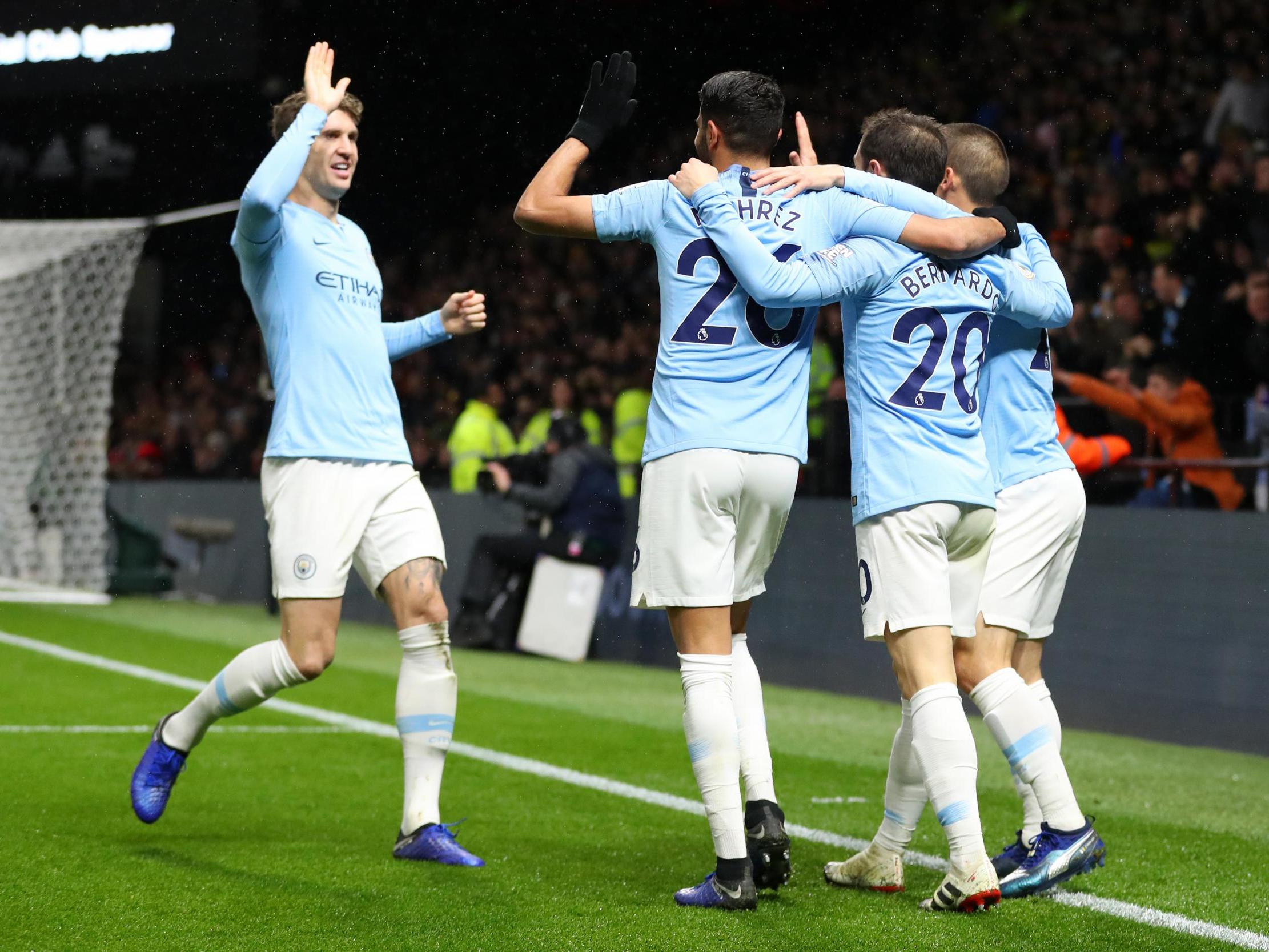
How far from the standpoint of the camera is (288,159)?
4.29 meters

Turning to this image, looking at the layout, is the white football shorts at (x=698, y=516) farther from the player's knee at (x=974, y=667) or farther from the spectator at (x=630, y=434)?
the spectator at (x=630, y=434)

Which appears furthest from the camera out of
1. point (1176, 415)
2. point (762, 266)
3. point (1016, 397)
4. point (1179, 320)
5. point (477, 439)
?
point (477, 439)

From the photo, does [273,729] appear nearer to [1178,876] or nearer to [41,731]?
[41,731]

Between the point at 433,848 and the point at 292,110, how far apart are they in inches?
86.9

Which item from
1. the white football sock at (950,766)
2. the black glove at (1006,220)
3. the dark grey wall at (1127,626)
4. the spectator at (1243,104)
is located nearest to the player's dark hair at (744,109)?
the black glove at (1006,220)

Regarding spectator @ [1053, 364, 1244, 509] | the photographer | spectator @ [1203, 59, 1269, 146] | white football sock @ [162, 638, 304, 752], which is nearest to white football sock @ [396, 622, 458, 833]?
white football sock @ [162, 638, 304, 752]

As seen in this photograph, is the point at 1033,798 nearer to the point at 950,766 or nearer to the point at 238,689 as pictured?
the point at 950,766

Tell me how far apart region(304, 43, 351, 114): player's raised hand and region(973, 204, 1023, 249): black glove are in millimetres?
1780

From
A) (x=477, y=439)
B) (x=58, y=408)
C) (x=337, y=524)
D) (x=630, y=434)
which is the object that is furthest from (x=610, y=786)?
(x=58, y=408)

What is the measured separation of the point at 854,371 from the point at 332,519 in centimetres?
154

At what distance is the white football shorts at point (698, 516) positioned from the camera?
3.87m

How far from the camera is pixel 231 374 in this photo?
2284cm

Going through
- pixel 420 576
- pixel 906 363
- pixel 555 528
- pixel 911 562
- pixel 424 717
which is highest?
pixel 906 363

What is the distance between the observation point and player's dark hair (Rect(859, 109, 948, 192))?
415cm
